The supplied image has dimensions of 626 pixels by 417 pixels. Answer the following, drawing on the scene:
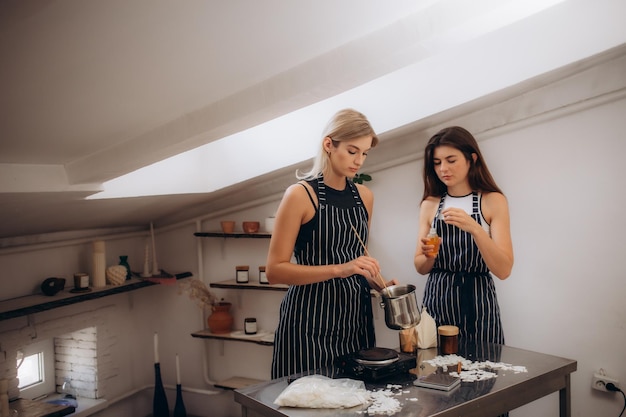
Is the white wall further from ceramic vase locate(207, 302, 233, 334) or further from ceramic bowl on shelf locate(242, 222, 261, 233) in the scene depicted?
ceramic vase locate(207, 302, 233, 334)

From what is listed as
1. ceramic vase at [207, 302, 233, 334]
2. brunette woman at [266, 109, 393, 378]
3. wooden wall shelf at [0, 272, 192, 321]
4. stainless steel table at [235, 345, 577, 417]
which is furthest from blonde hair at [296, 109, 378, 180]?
ceramic vase at [207, 302, 233, 334]

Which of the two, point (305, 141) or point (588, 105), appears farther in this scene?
point (305, 141)

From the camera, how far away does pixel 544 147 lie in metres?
3.14

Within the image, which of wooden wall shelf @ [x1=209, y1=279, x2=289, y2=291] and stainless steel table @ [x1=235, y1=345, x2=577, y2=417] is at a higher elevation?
wooden wall shelf @ [x1=209, y1=279, x2=289, y2=291]

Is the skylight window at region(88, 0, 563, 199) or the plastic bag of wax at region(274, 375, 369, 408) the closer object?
the plastic bag of wax at region(274, 375, 369, 408)

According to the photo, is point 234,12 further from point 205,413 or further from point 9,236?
point 205,413

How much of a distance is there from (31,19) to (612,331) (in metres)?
3.02

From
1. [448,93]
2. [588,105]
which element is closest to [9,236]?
[448,93]

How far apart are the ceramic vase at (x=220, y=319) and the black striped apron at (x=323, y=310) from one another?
1.90 m

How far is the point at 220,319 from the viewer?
4.30 meters

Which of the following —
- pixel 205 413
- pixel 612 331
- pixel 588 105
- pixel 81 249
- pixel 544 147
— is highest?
pixel 588 105

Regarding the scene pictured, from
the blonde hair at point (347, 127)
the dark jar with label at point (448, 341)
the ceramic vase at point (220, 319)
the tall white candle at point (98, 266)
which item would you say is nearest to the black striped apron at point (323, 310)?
the blonde hair at point (347, 127)

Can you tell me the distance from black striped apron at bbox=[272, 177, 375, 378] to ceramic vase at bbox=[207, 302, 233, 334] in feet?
6.25

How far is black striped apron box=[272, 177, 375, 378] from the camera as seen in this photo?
2.36 metres
